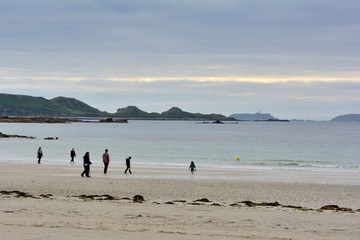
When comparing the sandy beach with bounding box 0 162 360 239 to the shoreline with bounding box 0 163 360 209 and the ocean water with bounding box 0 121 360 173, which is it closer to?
the shoreline with bounding box 0 163 360 209

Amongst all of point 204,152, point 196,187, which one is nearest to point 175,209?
point 196,187

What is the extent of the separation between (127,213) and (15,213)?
3328 millimetres

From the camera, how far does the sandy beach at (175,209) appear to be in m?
14.0

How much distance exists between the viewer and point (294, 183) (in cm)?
3045

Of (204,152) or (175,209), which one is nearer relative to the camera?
(175,209)

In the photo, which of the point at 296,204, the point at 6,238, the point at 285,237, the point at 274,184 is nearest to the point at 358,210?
the point at 296,204

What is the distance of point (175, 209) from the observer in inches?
722

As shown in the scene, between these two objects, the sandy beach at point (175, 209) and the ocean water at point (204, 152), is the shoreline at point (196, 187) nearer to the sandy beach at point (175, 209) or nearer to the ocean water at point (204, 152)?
the sandy beach at point (175, 209)

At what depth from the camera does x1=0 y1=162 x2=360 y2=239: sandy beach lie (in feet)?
46.1

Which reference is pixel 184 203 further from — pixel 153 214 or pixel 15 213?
pixel 15 213

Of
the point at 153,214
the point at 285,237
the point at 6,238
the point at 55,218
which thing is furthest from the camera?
the point at 153,214

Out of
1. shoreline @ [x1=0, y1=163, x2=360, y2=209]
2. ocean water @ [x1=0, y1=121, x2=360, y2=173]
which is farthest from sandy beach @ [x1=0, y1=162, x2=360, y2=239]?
ocean water @ [x1=0, y1=121, x2=360, y2=173]

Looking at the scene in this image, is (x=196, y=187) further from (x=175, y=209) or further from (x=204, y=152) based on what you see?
→ (x=204, y=152)

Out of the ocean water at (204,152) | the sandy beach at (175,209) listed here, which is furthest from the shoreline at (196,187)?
the ocean water at (204,152)
